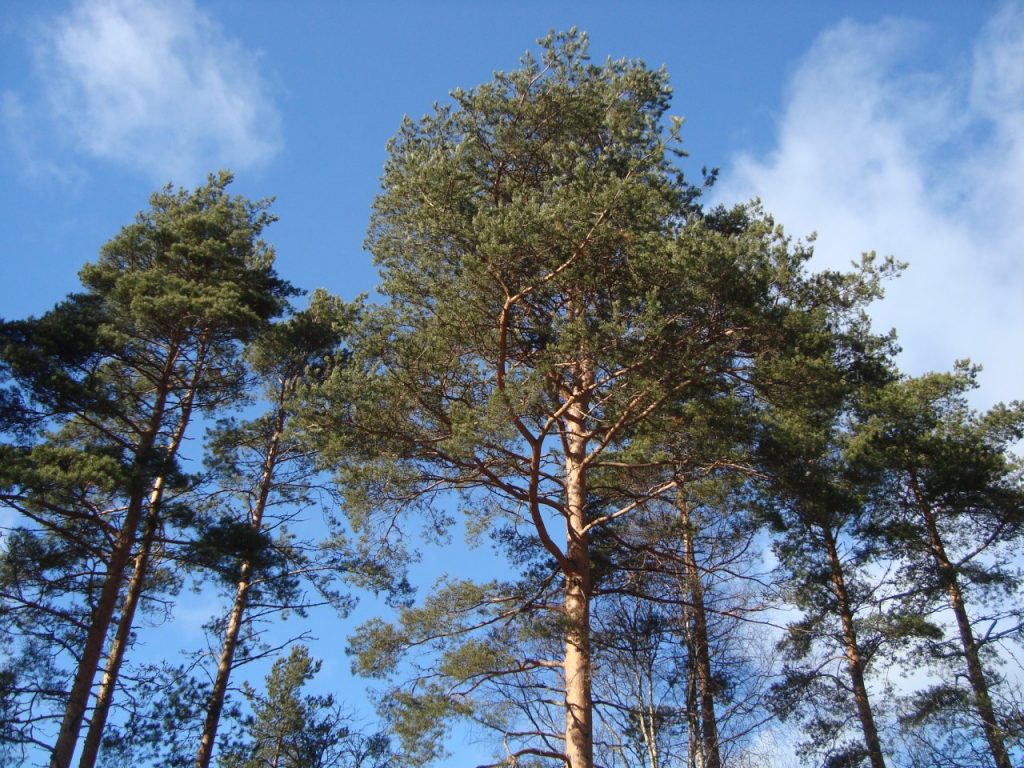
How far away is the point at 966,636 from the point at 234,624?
9.82 metres

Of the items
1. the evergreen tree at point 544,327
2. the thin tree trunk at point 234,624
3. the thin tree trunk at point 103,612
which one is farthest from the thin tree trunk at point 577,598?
the thin tree trunk at point 103,612

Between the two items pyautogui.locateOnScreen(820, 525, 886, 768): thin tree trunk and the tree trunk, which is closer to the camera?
the tree trunk

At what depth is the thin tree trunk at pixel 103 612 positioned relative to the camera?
9422mm

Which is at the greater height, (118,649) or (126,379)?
(126,379)

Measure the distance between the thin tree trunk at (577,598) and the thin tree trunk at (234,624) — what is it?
3968mm

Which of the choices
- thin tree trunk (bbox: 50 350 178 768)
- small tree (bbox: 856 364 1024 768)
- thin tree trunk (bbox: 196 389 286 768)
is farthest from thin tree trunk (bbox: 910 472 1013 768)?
thin tree trunk (bbox: 50 350 178 768)

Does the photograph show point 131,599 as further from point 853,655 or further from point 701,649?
point 853,655

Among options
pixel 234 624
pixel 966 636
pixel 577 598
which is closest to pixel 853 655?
pixel 966 636

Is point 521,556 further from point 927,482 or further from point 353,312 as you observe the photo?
point 927,482

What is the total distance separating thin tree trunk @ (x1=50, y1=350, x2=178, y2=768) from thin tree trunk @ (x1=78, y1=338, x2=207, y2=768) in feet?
0.52

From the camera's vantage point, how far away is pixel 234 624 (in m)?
12.2

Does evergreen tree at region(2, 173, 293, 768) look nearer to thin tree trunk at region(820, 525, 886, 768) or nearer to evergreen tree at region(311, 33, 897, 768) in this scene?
evergreen tree at region(311, 33, 897, 768)

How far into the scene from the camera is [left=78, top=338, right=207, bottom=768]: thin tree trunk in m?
9.75

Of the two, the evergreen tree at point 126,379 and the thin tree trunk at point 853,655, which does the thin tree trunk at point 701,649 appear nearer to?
the thin tree trunk at point 853,655
